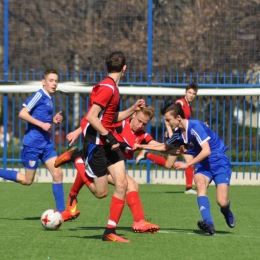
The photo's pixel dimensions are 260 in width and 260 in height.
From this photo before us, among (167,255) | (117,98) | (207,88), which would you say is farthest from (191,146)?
(207,88)

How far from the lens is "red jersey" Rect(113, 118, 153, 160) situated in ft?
32.5

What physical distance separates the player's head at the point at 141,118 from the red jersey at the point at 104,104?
945 millimetres

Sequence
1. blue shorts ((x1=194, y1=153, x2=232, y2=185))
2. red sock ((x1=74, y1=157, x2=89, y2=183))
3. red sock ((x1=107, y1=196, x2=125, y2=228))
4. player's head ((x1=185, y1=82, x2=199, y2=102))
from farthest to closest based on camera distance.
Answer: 1. player's head ((x1=185, y1=82, x2=199, y2=102))
2. red sock ((x1=74, y1=157, x2=89, y2=183))
3. blue shorts ((x1=194, y1=153, x2=232, y2=185))
4. red sock ((x1=107, y1=196, x2=125, y2=228))

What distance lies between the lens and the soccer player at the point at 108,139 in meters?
8.42

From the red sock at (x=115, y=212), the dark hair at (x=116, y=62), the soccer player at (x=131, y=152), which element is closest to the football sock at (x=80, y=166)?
the soccer player at (x=131, y=152)

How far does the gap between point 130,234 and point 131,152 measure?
110 centimetres

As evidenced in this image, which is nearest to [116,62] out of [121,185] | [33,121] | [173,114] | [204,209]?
[173,114]

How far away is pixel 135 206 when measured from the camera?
30.6ft

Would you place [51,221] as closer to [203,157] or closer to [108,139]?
[108,139]

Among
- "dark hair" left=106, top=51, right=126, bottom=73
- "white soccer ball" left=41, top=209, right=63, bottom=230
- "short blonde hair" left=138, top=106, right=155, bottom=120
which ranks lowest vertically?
"white soccer ball" left=41, top=209, right=63, bottom=230

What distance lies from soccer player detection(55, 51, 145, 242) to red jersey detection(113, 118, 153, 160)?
1.08m

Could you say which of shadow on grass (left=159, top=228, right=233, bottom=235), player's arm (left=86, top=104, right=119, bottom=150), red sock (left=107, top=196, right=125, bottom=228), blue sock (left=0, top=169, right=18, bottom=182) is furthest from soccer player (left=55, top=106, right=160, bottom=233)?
blue sock (left=0, top=169, right=18, bottom=182)

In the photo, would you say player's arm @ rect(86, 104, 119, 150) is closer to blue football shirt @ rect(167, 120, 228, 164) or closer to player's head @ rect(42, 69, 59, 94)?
blue football shirt @ rect(167, 120, 228, 164)

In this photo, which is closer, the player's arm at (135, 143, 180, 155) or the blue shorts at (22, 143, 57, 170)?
the player's arm at (135, 143, 180, 155)
